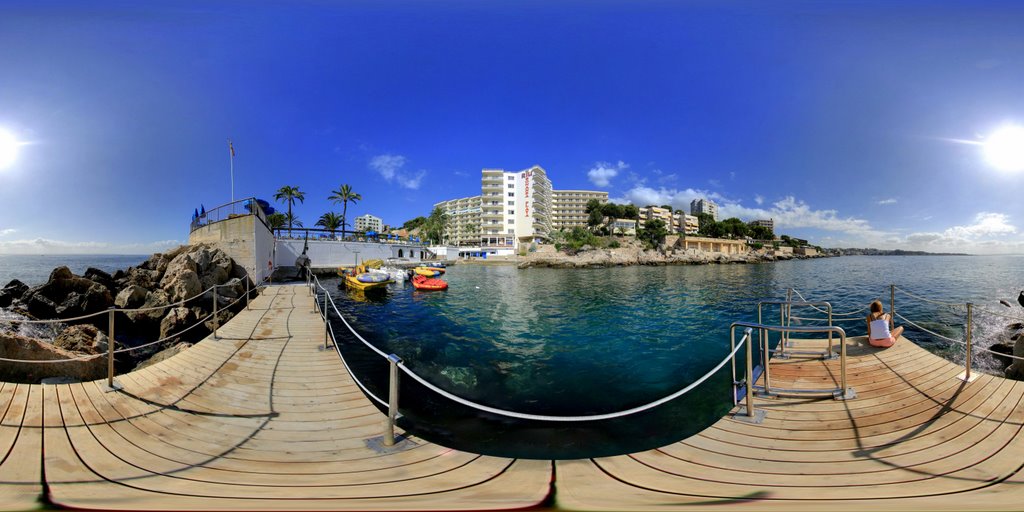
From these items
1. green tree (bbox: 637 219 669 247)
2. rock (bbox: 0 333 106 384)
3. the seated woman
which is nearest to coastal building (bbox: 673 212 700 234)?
green tree (bbox: 637 219 669 247)

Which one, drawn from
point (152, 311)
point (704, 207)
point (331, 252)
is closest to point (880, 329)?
point (152, 311)

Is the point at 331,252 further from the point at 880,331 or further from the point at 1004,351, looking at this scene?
the point at 1004,351

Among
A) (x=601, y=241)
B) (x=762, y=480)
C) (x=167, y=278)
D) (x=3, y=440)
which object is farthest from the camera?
(x=601, y=241)

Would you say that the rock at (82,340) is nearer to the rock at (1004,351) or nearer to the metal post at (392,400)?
the metal post at (392,400)

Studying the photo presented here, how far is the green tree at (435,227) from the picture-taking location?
3501 inches

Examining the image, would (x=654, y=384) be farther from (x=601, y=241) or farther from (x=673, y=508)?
(x=601, y=241)

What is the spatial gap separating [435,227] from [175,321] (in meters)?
76.2

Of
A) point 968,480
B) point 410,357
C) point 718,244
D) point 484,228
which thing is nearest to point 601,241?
point 484,228

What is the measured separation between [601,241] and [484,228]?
28191 millimetres

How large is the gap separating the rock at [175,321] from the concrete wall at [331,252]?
51.3ft

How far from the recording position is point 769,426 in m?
3.96

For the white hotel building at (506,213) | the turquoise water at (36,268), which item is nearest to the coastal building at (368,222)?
the turquoise water at (36,268)

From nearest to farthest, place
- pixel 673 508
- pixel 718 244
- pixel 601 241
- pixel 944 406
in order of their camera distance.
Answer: pixel 673 508 < pixel 944 406 < pixel 601 241 < pixel 718 244

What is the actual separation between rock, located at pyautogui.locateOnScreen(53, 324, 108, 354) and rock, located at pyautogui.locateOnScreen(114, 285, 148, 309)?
3214 mm
